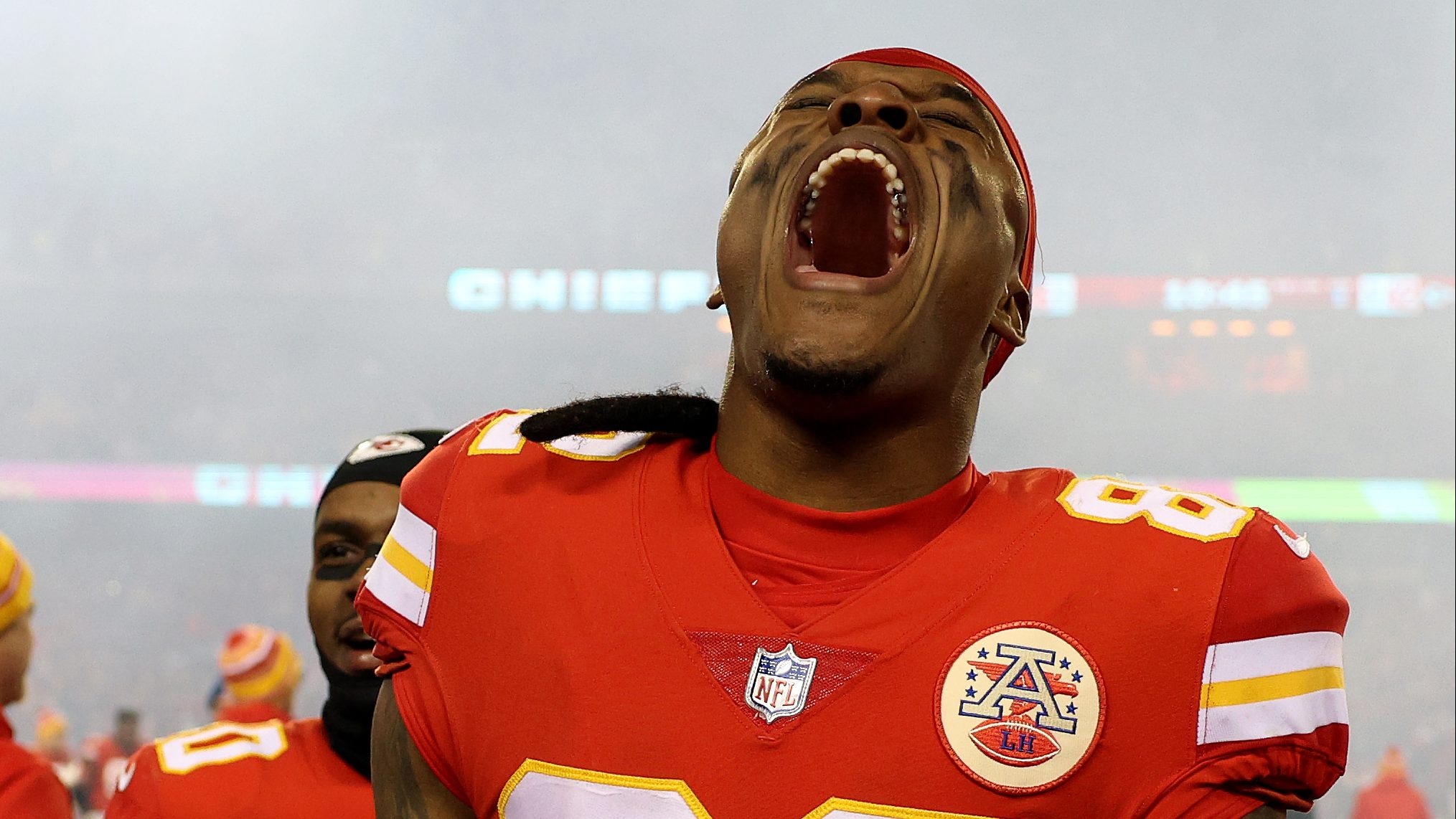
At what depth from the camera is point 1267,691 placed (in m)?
1.14

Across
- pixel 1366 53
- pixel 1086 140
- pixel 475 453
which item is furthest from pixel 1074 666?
pixel 1366 53

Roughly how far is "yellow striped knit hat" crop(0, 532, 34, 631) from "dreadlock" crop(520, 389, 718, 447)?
4.50 ft

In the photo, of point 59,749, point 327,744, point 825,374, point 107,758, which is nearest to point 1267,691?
point 825,374

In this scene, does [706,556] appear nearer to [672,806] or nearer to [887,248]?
[672,806]

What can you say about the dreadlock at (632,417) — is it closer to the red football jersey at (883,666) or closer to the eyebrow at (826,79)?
the red football jersey at (883,666)

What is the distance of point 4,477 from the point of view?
11.4 metres

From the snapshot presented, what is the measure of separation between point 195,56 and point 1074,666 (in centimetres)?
1148

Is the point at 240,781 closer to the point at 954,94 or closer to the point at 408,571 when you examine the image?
the point at 408,571

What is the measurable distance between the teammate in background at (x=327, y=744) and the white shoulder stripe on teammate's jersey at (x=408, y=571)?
77 cm

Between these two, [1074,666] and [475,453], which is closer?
[1074,666]

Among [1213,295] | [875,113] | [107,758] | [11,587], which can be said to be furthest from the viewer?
[1213,295]

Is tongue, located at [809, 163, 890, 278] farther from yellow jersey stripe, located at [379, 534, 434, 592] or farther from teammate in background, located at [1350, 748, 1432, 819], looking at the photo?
teammate in background, located at [1350, 748, 1432, 819]

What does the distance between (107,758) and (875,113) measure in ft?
23.8

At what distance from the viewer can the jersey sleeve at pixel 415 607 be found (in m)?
1.28
